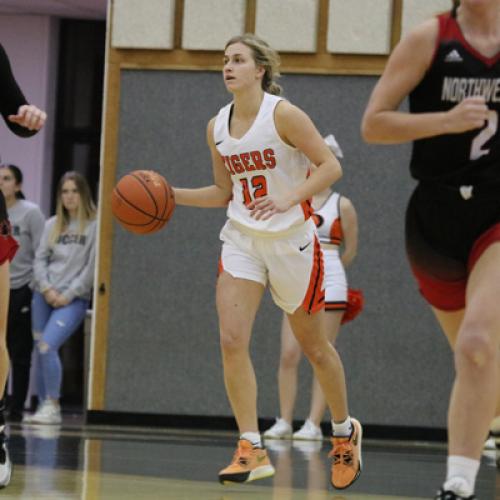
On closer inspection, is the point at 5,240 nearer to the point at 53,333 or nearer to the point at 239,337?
the point at 239,337

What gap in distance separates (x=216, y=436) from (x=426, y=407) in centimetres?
171

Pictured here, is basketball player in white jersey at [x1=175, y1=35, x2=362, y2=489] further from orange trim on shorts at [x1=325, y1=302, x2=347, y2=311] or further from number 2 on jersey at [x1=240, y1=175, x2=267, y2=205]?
orange trim on shorts at [x1=325, y1=302, x2=347, y2=311]

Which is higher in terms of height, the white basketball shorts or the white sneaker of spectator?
the white basketball shorts

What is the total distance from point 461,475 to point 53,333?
7.08m

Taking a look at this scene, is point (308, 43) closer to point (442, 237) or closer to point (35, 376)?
point (35, 376)

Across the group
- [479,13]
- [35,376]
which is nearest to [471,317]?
[479,13]

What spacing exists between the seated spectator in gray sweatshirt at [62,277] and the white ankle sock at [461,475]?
7.00 metres

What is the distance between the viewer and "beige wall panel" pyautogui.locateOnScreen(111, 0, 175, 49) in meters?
10.1

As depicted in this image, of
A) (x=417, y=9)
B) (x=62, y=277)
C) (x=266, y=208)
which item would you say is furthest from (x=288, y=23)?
(x=266, y=208)

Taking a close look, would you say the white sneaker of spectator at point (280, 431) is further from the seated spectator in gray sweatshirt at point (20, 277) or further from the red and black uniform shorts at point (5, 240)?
the red and black uniform shorts at point (5, 240)

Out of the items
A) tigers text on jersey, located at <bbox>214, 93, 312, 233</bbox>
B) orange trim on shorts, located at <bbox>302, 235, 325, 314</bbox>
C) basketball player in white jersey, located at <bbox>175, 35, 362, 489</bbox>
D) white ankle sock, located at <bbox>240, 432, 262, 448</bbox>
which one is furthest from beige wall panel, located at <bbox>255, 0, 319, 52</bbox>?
white ankle sock, located at <bbox>240, 432, 262, 448</bbox>

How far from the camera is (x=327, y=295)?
9.04m

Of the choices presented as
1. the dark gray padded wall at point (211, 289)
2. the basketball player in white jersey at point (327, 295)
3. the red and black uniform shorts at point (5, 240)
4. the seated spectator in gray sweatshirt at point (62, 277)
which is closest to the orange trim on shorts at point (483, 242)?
the red and black uniform shorts at point (5, 240)

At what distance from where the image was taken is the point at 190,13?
10031 millimetres
